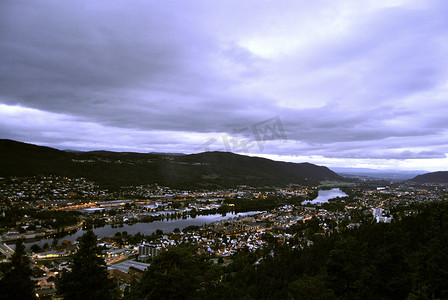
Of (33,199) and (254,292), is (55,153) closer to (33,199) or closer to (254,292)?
(33,199)

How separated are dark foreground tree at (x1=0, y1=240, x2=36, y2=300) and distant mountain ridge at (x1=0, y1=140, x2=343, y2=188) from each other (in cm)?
8458

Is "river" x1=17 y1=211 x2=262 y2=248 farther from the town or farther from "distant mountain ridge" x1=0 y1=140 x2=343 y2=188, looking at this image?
"distant mountain ridge" x1=0 y1=140 x2=343 y2=188

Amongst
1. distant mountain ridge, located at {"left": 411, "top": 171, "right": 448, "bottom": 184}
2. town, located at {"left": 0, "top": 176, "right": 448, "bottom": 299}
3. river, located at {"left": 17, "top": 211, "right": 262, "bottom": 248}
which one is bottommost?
river, located at {"left": 17, "top": 211, "right": 262, "bottom": 248}

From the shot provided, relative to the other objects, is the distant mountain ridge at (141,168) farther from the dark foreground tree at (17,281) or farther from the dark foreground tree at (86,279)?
the dark foreground tree at (17,281)

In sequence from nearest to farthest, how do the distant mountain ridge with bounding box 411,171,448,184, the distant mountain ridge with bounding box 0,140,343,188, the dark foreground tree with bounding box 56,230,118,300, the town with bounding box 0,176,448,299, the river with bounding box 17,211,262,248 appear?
the dark foreground tree with bounding box 56,230,118,300, the town with bounding box 0,176,448,299, the river with bounding box 17,211,262,248, the distant mountain ridge with bounding box 0,140,343,188, the distant mountain ridge with bounding box 411,171,448,184

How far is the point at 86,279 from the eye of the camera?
27.7ft

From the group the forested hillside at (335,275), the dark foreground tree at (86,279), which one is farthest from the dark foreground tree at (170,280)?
the dark foreground tree at (86,279)

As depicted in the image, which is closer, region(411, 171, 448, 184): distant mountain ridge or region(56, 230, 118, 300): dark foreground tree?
region(56, 230, 118, 300): dark foreground tree

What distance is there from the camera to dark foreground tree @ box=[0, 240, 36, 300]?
25.3 feet

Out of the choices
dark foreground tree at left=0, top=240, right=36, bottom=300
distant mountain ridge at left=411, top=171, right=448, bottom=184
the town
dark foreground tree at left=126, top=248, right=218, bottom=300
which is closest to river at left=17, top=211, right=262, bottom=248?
the town

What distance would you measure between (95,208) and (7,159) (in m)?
50.8

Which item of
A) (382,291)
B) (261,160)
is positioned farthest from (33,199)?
(261,160)

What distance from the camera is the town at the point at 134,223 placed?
91.8ft

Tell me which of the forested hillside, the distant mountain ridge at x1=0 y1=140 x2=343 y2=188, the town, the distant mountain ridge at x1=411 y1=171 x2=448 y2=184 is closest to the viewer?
the forested hillside
